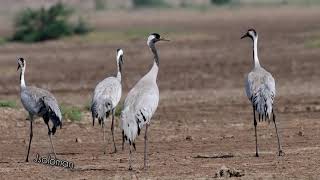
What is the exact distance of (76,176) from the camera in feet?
44.9

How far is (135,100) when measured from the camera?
1413 cm

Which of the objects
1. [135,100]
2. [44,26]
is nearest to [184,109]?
[135,100]

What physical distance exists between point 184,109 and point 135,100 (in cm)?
857

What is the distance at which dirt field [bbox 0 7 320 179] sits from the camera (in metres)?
14.4

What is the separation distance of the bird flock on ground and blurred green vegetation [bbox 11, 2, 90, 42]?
32146 millimetres

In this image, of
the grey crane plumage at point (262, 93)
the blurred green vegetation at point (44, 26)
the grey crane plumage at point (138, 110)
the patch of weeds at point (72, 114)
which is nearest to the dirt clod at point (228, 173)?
the grey crane plumage at point (138, 110)

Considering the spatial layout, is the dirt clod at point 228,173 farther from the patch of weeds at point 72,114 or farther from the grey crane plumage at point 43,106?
the patch of weeds at point 72,114

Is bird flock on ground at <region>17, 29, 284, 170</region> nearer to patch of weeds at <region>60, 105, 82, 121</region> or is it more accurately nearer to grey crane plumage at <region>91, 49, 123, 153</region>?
grey crane plumage at <region>91, 49, 123, 153</region>

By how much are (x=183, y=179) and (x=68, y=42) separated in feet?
117

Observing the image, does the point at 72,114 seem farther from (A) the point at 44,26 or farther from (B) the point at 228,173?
(A) the point at 44,26

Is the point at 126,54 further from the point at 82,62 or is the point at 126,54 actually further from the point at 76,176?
the point at 76,176

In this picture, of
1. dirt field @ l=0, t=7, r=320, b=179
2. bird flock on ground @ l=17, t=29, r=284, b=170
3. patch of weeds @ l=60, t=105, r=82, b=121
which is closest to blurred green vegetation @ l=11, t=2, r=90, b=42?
dirt field @ l=0, t=7, r=320, b=179

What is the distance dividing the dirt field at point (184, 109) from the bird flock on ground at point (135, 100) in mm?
531

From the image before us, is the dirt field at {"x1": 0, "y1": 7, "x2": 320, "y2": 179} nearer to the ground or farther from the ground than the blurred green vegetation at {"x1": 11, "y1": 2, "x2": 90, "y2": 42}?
nearer to the ground
